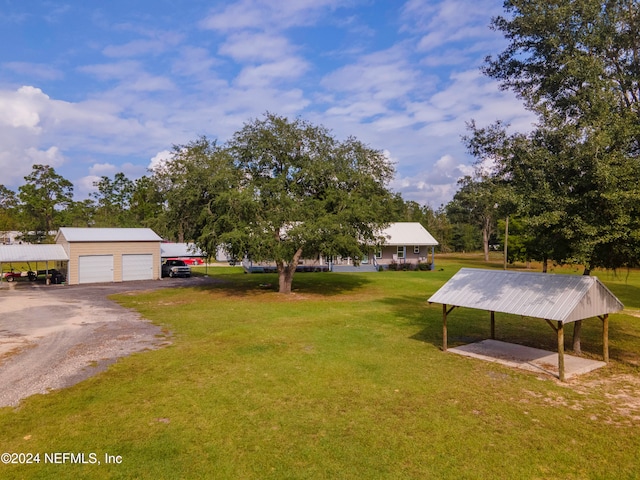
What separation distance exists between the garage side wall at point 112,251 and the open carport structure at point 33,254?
64 cm

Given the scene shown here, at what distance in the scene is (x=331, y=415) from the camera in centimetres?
809

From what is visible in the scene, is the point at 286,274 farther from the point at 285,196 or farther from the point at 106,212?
the point at 106,212

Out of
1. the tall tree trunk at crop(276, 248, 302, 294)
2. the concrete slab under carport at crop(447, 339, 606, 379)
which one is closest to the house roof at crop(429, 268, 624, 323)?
the concrete slab under carport at crop(447, 339, 606, 379)

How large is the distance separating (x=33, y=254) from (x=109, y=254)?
17.0 feet

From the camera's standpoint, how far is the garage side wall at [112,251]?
32.1 m

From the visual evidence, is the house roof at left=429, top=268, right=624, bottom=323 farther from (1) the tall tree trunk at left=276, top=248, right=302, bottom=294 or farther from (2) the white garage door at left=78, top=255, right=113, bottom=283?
(2) the white garage door at left=78, top=255, right=113, bottom=283

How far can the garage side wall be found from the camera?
3209cm

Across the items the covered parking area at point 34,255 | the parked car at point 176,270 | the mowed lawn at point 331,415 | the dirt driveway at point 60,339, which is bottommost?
the mowed lawn at point 331,415

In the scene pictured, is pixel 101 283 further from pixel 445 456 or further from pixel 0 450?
pixel 445 456

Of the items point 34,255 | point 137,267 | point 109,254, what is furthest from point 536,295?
point 34,255

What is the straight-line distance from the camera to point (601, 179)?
9.95 meters

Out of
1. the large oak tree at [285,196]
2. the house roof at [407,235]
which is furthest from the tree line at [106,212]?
the large oak tree at [285,196]

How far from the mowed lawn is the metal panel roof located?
23.1 metres

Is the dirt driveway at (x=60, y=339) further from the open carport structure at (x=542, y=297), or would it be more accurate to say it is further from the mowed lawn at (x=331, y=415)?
the open carport structure at (x=542, y=297)
